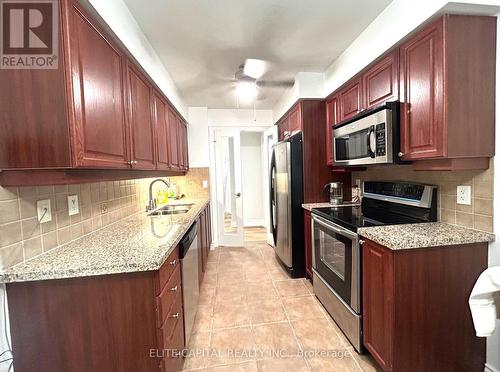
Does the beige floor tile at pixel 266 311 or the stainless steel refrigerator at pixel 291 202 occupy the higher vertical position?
the stainless steel refrigerator at pixel 291 202

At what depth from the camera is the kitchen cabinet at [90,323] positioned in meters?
1.09

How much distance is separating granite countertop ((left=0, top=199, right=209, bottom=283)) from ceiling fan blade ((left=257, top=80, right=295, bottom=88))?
86.0 inches

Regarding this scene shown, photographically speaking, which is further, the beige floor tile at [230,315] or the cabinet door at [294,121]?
the cabinet door at [294,121]

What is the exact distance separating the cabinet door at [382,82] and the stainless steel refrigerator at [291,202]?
3.08 ft

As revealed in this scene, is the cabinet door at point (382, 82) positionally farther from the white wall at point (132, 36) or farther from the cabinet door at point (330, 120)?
the white wall at point (132, 36)

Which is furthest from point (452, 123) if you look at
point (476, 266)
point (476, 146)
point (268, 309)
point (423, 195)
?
point (268, 309)

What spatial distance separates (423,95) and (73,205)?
7.49 ft

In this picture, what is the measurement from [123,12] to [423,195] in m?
2.38

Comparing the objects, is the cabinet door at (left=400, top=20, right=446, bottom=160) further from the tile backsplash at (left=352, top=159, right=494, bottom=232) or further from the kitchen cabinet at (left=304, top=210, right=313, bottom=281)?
the kitchen cabinet at (left=304, top=210, right=313, bottom=281)

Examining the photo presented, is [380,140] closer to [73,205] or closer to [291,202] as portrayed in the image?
[291,202]

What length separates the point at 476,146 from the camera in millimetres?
1394

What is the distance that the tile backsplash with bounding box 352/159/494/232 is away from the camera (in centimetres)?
142
